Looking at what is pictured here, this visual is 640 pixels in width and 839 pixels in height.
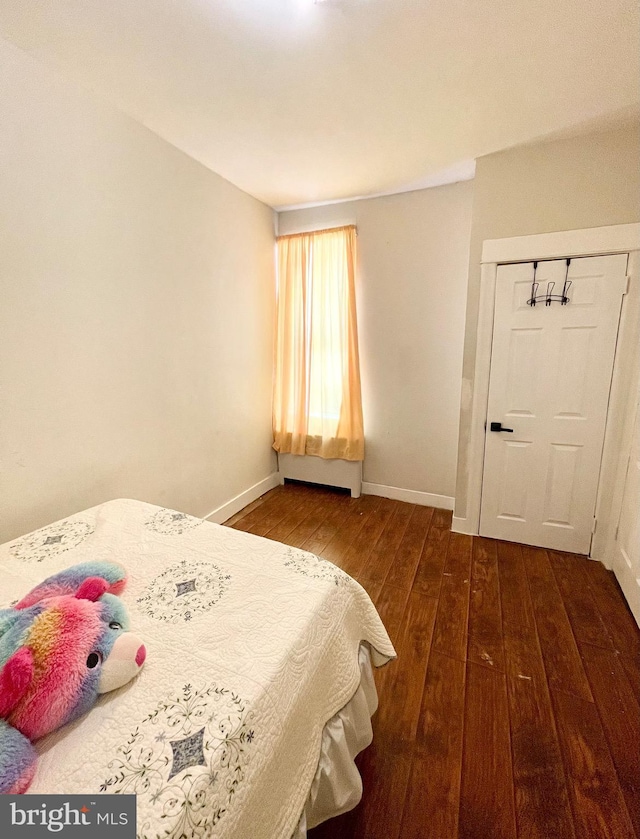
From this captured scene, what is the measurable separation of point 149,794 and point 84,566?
694 millimetres

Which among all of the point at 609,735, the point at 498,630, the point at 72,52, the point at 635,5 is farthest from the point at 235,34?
the point at 609,735

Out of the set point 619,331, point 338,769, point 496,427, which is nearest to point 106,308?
point 338,769

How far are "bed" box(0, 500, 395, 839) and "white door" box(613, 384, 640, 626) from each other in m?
1.61

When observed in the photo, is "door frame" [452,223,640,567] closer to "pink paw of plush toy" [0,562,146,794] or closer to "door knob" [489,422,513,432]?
"door knob" [489,422,513,432]

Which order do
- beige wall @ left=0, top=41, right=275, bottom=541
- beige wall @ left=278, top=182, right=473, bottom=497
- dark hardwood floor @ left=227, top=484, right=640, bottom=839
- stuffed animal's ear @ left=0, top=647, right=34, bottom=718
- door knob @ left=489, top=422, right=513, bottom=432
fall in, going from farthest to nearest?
beige wall @ left=278, top=182, right=473, bottom=497, door knob @ left=489, top=422, right=513, bottom=432, beige wall @ left=0, top=41, right=275, bottom=541, dark hardwood floor @ left=227, top=484, right=640, bottom=839, stuffed animal's ear @ left=0, top=647, right=34, bottom=718

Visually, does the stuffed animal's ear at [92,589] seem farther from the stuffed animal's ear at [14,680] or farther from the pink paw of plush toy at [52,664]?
the stuffed animal's ear at [14,680]

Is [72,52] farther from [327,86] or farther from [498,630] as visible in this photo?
[498,630]

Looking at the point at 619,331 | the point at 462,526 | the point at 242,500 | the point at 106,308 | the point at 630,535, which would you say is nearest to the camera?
the point at 106,308

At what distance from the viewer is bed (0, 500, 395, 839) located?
2.07 ft

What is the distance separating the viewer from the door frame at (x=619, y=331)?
6.73ft

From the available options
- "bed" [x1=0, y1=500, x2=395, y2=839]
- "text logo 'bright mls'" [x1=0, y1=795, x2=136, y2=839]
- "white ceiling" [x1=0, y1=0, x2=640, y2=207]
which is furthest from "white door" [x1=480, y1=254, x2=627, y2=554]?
"text logo 'bright mls'" [x1=0, y1=795, x2=136, y2=839]

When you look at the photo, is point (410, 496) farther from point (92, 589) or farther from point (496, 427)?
point (92, 589)

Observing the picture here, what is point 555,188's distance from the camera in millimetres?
2139

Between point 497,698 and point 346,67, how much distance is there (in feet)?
9.22
